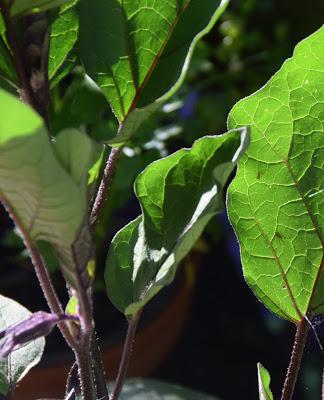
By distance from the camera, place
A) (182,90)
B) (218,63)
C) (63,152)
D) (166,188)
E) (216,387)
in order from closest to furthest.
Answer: (63,152)
(166,188)
(182,90)
(216,387)
(218,63)

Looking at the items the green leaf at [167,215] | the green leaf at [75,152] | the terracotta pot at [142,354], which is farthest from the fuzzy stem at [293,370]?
the terracotta pot at [142,354]

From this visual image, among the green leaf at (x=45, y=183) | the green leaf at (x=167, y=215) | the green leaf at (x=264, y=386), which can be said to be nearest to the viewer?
the green leaf at (x=45, y=183)

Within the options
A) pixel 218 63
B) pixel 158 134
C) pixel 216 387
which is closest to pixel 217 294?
pixel 216 387

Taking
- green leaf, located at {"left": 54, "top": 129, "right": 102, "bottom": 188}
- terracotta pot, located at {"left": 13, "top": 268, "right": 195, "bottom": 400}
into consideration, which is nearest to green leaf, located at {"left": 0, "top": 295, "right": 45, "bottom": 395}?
green leaf, located at {"left": 54, "top": 129, "right": 102, "bottom": 188}

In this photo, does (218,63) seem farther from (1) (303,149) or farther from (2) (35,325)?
(2) (35,325)

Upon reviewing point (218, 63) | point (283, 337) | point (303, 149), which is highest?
point (303, 149)

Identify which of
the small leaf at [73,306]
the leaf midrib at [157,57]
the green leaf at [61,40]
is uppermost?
the green leaf at [61,40]

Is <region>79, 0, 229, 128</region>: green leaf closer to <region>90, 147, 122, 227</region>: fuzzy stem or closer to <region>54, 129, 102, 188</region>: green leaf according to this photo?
<region>90, 147, 122, 227</region>: fuzzy stem

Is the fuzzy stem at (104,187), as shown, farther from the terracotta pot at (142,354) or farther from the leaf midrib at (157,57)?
the terracotta pot at (142,354)
